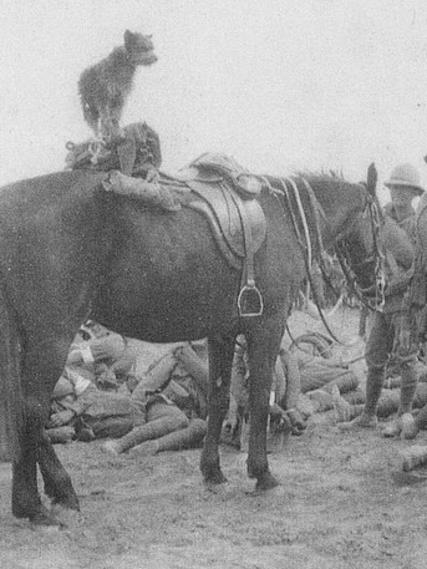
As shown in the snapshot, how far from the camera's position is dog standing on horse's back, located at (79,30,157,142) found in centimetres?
550

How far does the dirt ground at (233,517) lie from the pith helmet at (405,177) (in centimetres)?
248

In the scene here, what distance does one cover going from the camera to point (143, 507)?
17.4 feet

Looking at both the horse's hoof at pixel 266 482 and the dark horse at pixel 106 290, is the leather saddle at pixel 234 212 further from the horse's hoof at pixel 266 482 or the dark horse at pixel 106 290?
the horse's hoof at pixel 266 482

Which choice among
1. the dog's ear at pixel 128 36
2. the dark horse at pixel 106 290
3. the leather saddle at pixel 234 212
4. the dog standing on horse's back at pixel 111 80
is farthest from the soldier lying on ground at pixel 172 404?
the dog's ear at pixel 128 36

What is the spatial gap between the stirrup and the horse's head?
1.17 m

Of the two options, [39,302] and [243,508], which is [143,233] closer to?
[39,302]

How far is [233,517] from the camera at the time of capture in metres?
5.09

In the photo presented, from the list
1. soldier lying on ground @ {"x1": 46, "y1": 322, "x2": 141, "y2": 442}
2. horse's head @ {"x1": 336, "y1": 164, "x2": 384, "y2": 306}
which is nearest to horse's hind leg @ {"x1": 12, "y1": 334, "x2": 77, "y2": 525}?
soldier lying on ground @ {"x1": 46, "y1": 322, "x2": 141, "y2": 442}

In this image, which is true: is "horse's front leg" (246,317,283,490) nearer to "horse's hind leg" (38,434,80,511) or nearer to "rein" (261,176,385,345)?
"rein" (261,176,385,345)

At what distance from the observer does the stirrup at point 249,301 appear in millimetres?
5438

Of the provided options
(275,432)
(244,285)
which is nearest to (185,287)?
(244,285)

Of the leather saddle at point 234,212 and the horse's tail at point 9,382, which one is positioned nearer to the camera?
the horse's tail at point 9,382

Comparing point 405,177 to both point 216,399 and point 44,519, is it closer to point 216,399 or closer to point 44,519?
point 216,399

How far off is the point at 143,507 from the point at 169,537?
2.38ft
